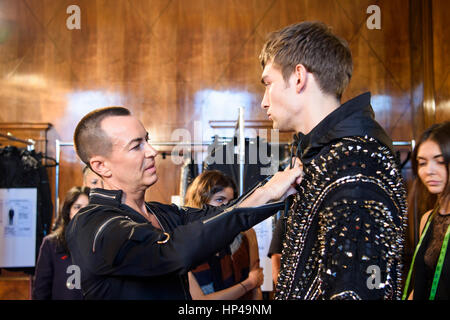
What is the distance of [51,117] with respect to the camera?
5500mm

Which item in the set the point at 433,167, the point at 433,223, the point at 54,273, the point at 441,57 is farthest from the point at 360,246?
the point at 441,57

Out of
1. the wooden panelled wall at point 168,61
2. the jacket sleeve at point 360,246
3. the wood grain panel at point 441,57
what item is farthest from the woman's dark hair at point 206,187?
the wood grain panel at point 441,57

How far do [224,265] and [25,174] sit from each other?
123 inches

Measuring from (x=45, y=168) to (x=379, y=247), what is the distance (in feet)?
15.1

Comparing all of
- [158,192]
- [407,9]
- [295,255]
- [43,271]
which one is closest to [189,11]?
[158,192]

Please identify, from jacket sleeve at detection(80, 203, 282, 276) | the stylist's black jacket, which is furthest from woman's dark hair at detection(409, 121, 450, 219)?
jacket sleeve at detection(80, 203, 282, 276)

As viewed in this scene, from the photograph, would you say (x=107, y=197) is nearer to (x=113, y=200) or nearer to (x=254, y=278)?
(x=113, y=200)

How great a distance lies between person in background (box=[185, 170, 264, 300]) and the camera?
2639 millimetres

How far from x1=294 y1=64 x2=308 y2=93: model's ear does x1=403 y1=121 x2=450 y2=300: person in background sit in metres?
1.18

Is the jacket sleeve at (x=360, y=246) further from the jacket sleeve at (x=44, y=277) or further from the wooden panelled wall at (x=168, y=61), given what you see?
the wooden panelled wall at (x=168, y=61)

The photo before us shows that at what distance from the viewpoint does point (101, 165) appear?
187 centimetres

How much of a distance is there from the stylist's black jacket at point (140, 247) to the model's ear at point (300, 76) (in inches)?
15.7

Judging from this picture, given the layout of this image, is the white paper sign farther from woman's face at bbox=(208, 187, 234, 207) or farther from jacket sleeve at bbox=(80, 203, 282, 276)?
jacket sleeve at bbox=(80, 203, 282, 276)

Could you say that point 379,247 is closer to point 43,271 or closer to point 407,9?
point 43,271
